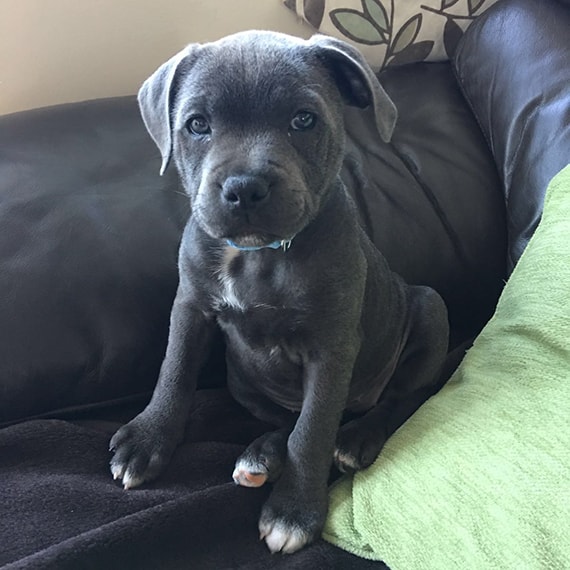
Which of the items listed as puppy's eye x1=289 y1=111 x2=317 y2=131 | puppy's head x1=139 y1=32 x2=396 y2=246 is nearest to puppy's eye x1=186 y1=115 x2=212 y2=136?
puppy's head x1=139 y1=32 x2=396 y2=246

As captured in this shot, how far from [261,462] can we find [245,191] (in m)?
0.53

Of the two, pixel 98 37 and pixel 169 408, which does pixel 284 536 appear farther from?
pixel 98 37

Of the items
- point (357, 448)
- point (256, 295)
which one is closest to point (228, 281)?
point (256, 295)

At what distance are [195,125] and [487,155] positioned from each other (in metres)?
1.00

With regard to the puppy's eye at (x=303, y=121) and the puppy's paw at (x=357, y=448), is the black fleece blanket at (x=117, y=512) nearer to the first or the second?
the puppy's paw at (x=357, y=448)

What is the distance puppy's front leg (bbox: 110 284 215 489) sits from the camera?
142 centimetres

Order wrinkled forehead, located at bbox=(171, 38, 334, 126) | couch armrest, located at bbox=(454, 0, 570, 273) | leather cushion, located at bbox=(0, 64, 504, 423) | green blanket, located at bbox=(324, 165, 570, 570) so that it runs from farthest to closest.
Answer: couch armrest, located at bbox=(454, 0, 570, 273)
leather cushion, located at bbox=(0, 64, 504, 423)
wrinkled forehead, located at bbox=(171, 38, 334, 126)
green blanket, located at bbox=(324, 165, 570, 570)

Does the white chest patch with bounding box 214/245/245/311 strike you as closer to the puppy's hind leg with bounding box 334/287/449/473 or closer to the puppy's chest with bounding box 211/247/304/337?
the puppy's chest with bounding box 211/247/304/337

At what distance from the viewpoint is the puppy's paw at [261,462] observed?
1413 millimetres

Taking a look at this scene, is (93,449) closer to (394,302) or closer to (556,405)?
(394,302)

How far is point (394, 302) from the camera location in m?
1.72

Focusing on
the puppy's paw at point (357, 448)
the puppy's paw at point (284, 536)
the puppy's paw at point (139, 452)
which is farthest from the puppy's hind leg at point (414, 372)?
the puppy's paw at point (139, 452)

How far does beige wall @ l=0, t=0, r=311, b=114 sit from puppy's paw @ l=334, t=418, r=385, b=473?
1.11m

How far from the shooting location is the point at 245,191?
3.94 feet
